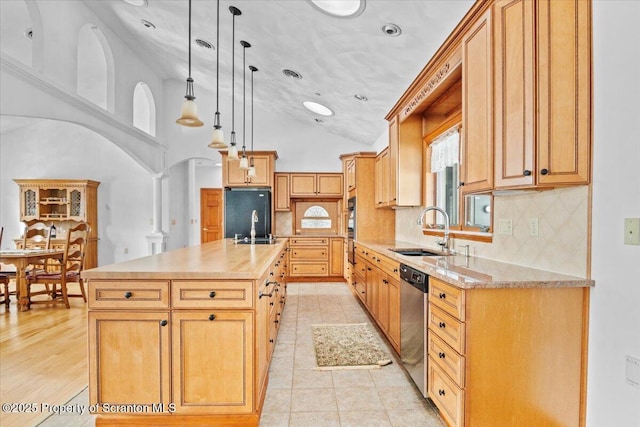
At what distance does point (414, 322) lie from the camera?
2193mm

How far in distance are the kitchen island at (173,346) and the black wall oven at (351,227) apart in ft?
11.0

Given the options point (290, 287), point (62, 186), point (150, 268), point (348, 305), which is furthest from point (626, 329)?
point (62, 186)

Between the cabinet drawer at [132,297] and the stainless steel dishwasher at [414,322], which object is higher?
the cabinet drawer at [132,297]

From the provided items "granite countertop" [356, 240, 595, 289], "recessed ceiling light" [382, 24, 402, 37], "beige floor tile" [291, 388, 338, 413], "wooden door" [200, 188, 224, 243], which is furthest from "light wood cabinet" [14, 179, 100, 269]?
"granite countertop" [356, 240, 595, 289]

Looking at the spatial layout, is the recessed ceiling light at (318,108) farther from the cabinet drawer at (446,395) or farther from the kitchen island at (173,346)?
the cabinet drawer at (446,395)

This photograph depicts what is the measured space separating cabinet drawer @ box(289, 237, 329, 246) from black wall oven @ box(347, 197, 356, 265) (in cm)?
59

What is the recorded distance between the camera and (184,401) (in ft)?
5.78

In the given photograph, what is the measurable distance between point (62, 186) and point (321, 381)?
21.1 ft

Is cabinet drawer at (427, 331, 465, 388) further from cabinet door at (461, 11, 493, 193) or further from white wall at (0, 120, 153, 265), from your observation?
white wall at (0, 120, 153, 265)

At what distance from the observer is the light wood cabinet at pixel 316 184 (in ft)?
20.7

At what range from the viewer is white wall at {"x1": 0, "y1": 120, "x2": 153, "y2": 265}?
6.35 m

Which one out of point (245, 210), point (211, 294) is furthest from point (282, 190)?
point (211, 294)

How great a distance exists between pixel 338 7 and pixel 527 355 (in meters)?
2.73

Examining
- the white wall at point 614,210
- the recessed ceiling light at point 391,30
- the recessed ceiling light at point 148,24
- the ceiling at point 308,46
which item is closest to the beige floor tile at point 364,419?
the white wall at point 614,210
